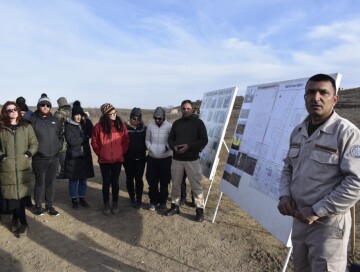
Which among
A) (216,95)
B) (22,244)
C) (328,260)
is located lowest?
(22,244)

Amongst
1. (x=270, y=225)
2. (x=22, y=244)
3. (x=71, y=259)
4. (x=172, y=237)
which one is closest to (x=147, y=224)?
(x=172, y=237)

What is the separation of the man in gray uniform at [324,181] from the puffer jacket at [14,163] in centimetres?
379

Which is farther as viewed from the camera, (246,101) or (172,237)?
(246,101)

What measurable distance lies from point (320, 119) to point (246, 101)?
9.91 feet

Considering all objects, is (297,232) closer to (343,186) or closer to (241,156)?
(343,186)

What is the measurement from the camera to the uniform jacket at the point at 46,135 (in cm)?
535

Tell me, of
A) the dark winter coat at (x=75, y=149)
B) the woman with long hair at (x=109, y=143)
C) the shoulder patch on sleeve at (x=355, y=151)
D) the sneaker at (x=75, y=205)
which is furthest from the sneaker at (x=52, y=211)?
the shoulder patch on sleeve at (x=355, y=151)

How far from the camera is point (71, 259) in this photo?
14.4 feet

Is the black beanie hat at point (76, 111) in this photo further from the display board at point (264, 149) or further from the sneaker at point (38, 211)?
the display board at point (264, 149)

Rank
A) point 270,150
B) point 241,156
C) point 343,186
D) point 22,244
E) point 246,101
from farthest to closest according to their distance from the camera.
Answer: point 246,101, point 241,156, point 22,244, point 270,150, point 343,186

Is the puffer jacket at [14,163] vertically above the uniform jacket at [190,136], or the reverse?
the uniform jacket at [190,136]

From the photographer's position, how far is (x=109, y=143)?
5695mm

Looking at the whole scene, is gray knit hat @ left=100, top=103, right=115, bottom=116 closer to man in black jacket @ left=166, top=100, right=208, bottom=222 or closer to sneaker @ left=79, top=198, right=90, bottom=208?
man in black jacket @ left=166, top=100, right=208, bottom=222

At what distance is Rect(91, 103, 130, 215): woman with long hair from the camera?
571 centimetres
